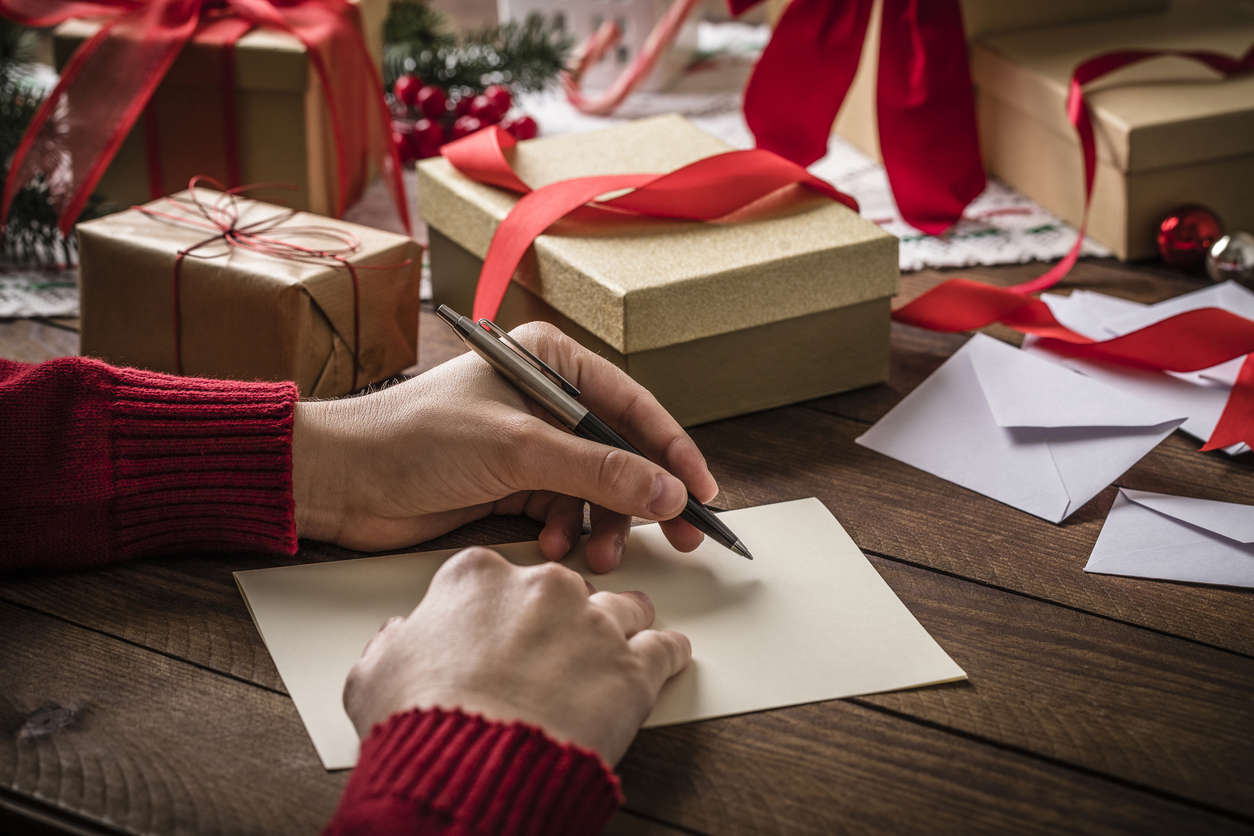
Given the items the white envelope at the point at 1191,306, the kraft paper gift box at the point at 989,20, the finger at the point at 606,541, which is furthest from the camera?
the kraft paper gift box at the point at 989,20

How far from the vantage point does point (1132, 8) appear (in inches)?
50.1

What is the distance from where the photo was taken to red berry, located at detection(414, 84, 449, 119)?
1281mm

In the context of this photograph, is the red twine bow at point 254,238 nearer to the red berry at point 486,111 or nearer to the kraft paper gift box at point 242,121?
the kraft paper gift box at point 242,121

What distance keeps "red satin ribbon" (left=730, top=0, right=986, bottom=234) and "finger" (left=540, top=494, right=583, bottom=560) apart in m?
A: 0.53

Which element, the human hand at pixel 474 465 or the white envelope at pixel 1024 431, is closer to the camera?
the human hand at pixel 474 465

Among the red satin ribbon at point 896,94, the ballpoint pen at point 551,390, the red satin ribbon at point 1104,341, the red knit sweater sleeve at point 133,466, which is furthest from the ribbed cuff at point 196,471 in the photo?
the red satin ribbon at point 896,94

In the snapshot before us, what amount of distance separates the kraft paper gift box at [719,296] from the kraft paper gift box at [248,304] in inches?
3.7

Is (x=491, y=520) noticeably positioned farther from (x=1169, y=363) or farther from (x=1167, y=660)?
(x=1169, y=363)

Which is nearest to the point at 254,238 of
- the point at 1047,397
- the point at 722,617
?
the point at 722,617

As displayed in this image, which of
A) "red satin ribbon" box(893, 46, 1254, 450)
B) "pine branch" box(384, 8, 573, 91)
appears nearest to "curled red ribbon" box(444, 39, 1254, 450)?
"red satin ribbon" box(893, 46, 1254, 450)

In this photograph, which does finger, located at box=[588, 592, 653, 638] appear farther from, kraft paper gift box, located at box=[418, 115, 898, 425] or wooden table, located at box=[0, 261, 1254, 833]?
kraft paper gift box, located at box=[418, 115, 898, 425]

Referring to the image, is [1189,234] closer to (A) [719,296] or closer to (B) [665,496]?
(A) [719,296]

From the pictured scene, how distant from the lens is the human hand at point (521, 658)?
0.52 meters

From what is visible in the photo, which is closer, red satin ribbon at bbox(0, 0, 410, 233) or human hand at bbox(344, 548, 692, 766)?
human hand at bbox(344, 548, 692, 766)
